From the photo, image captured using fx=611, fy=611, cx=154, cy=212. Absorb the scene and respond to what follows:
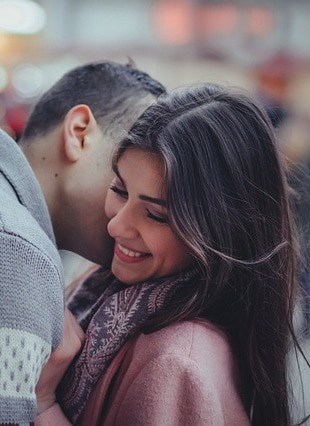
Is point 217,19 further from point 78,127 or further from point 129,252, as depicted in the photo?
point 129,252

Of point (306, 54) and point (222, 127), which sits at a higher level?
point (222, 127)

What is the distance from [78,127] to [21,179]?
1.54 feet

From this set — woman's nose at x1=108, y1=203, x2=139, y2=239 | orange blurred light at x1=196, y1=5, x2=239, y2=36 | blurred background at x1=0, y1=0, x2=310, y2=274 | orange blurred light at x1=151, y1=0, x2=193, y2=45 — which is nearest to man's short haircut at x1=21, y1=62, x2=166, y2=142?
woman's nose at x1=108, y1=203, x2=139, y2=239

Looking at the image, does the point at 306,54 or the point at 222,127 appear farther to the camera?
the point at 306,54

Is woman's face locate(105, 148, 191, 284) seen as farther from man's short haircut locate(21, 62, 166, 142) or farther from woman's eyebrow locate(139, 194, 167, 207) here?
man's short haircut locate(21, 62, 166, 142)

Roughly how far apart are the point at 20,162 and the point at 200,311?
503mm

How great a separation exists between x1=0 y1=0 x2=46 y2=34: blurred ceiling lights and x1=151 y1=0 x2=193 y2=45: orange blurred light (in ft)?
5.80

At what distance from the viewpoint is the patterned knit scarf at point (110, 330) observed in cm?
133

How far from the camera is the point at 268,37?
9430mm

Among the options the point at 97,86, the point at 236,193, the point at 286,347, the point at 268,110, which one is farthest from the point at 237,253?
the point at 97,86

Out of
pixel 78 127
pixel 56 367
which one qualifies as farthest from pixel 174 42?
pixel 56 367

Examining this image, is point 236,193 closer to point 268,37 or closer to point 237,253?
point 237,253

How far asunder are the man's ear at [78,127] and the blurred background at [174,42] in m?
6.05

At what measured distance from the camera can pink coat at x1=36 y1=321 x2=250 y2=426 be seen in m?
1.18
